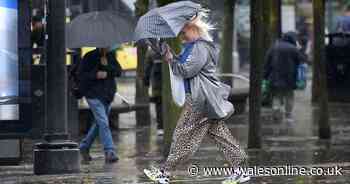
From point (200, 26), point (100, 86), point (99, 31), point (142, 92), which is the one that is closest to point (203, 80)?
point (200, 26)

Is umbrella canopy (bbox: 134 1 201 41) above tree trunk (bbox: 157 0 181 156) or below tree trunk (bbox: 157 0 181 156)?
above

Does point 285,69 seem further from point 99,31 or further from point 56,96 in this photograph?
point 56,96

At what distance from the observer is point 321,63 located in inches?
563

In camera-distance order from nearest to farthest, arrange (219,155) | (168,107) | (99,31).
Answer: (99,31), (168,107), (219,155)

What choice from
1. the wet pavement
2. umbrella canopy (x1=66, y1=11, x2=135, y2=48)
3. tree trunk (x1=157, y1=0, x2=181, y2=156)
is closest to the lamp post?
the wet pavement

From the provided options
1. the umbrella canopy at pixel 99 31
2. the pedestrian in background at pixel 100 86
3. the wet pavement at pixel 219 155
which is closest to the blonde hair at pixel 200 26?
the wet pavement at pixel 219 155

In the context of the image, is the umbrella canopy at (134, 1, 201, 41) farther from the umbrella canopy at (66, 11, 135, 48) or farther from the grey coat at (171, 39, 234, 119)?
the umbrella canopy at (66, 11, 135, 48)

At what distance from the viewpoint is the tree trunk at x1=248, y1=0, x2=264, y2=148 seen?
1300 centimetres

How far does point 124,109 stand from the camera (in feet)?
56.5

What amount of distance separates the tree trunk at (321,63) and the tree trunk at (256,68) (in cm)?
123

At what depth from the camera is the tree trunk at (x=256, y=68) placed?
1300 cm

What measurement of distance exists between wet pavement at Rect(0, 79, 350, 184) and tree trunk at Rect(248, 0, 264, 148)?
25cm

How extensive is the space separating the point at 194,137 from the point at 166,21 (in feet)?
3.70

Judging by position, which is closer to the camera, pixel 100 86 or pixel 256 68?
pixel 100 86
